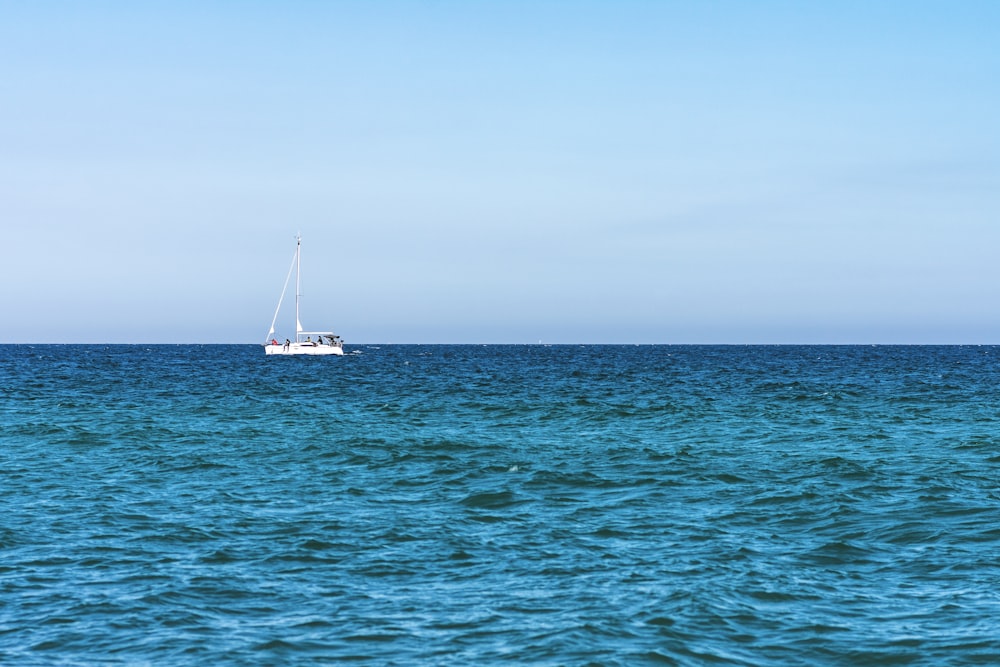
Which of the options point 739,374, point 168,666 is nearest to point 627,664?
point 168,666

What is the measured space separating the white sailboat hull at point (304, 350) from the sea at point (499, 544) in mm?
104150

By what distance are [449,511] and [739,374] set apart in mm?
76664

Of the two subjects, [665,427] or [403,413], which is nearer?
[665,427]

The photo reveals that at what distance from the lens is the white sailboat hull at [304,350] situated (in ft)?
484

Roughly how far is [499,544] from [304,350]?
131 m

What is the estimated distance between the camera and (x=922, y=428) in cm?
4262

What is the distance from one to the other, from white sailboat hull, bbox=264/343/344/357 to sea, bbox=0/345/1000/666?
4100 inches

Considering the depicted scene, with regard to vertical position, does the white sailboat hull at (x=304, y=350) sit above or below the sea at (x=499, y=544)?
above

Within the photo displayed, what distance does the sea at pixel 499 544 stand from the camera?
1359 cm

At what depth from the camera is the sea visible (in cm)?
1359

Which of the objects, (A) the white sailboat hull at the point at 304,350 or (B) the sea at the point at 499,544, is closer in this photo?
(B) the sea at the point at 499,544

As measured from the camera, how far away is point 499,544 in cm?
1958

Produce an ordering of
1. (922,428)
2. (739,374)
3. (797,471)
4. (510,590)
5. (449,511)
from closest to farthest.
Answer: (510,590) → (449,511) → (797,471) → (922,428) → (739,374)

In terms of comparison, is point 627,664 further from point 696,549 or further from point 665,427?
point 665,427
